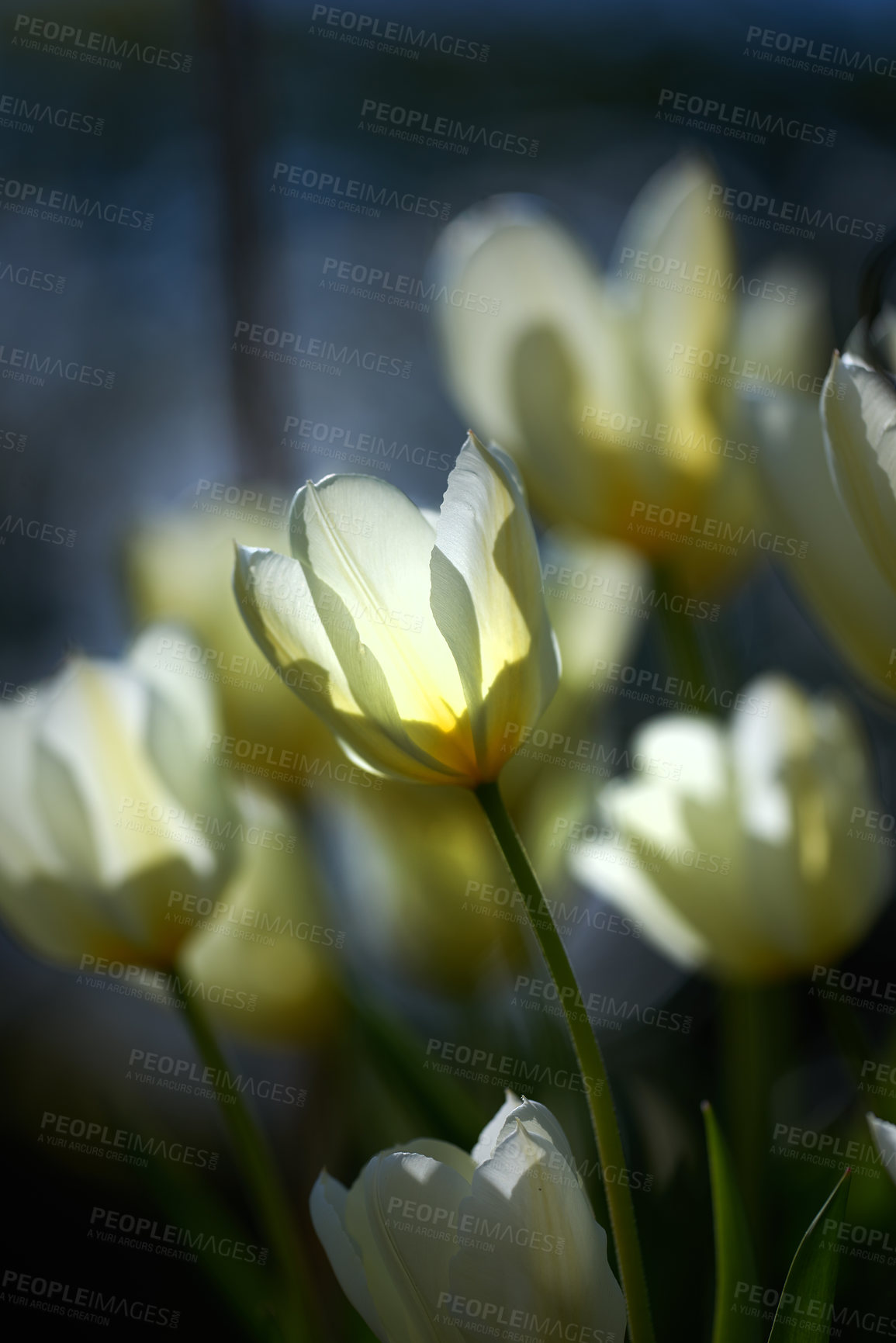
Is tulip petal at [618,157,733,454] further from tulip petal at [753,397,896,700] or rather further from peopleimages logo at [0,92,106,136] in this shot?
peopleimages logo at [0,92,106,136]

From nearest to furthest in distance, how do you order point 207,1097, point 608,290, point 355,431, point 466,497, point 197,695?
point 466,497 < point 197,695 < point 608,290 < point 207,1097 < point 355,431

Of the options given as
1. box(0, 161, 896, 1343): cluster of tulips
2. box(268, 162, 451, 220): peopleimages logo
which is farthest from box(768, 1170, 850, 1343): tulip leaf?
box(268, 162, 451, 220): peopleimages logo

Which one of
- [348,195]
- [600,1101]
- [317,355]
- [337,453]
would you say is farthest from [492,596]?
[348,195]

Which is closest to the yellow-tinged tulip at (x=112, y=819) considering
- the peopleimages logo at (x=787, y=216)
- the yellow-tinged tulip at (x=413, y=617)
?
the yellow-tinged tulip at (x=413, y=617)

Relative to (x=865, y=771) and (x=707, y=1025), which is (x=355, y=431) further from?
(x=865, y=771)

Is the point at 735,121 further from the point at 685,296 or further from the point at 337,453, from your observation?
the point at 685,296

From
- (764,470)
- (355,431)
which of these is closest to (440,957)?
(764,470)

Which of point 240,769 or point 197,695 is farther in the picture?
point 240,769

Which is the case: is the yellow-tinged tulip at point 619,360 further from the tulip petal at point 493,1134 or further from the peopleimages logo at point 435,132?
the peopleimages logo at point 435,132
